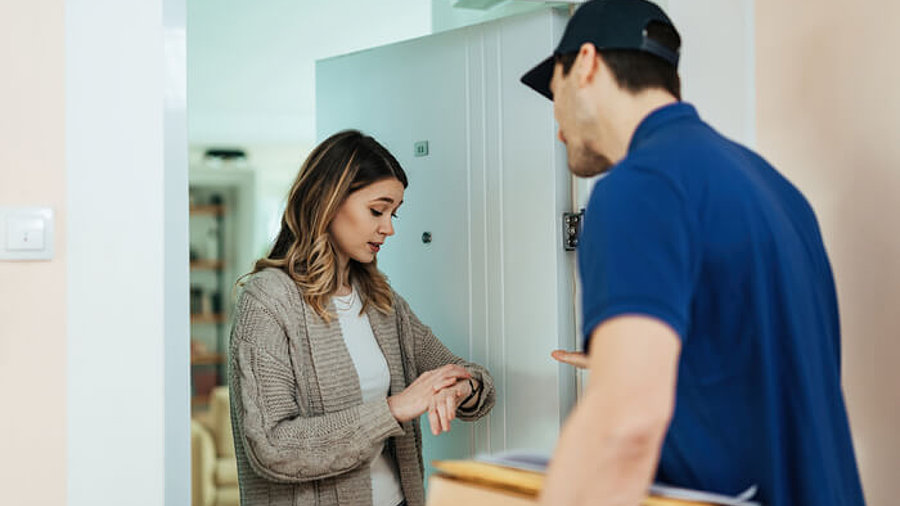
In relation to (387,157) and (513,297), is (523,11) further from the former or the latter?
(513,297)

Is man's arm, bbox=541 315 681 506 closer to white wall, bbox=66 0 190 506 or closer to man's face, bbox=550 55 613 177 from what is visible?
man's face, bbox=550 55 613 177

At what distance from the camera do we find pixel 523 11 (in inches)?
83.0

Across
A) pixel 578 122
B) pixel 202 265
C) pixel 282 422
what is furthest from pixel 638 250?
pixel 202 265

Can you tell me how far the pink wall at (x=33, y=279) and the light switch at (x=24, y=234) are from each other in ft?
0.10

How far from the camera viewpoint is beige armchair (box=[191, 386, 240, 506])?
481cm

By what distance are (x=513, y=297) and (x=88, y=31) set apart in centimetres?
108

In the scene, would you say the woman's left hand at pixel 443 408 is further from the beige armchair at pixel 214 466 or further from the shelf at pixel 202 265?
the beige armchair at pixel 214 466

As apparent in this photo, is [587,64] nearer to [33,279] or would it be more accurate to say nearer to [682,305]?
[682,305]

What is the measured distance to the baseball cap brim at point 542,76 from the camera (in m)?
1.24

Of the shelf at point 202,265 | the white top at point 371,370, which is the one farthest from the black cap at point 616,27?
the shelf at point 202,265

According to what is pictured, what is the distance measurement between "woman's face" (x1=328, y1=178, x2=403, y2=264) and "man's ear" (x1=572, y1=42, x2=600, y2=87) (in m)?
0.93

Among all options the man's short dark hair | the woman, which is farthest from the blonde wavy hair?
the man's short dark hair

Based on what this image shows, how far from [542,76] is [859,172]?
0.62 meters

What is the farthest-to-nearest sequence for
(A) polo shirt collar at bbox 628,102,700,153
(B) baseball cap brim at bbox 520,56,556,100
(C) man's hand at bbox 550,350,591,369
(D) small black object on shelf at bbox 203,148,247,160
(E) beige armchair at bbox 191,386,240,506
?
(D) small black object on shelf at bbox 203,148,247,160 < (E) beige armchair at bbox 191,386,240,506 < (C) man's hand at bbox 550,350,591,369 < (B) baseball cap brim at bbox 520,56,556,100 < (A) polo shirt collar at bbox 628,102,700,153
